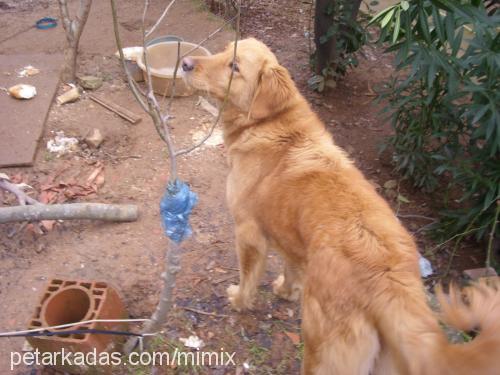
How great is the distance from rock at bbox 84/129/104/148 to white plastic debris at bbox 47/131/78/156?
0.14m

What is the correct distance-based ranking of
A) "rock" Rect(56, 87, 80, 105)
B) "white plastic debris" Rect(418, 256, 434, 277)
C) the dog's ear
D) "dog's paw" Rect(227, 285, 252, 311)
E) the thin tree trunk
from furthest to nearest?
the thin tree trunk
"rock" Rect(56, 87, 80, 105)
"white plastic debris" Rect(418, 256, 434, 277)
"dog's paw" Rect(227, 285, 252, 311)
the dog's ear

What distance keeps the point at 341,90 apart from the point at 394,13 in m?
2.76

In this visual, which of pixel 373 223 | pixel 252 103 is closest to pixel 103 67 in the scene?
pixel 252 103

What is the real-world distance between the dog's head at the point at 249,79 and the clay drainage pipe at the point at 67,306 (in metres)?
1.49

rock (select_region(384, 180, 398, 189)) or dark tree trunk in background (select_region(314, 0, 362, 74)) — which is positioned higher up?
dark tree trunk in background (select_region(314, 0, 362, 74))

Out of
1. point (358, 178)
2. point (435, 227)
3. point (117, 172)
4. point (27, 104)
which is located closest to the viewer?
point (358, 178)

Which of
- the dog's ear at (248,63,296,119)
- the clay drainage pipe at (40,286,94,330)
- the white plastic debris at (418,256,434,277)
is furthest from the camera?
the white plastic debris at (418,256,434,277)

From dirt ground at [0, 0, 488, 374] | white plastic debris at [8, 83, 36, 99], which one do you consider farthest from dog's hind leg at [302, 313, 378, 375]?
white plastic debris at [8, 83, 36, 99]

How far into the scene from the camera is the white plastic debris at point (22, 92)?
470 centimetres

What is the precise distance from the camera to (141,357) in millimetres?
2750

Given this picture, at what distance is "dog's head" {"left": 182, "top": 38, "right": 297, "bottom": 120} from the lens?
2.70m

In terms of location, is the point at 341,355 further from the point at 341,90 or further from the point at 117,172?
the point at 341,90

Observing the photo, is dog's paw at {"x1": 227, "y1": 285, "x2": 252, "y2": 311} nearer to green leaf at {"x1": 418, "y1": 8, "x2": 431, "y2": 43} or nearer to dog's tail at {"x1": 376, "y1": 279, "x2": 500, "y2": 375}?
dog's tail at {"x1": 376, "y1": 279, "x2": 500, "y2": 375}

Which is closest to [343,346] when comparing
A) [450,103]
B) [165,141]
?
[165,141]
